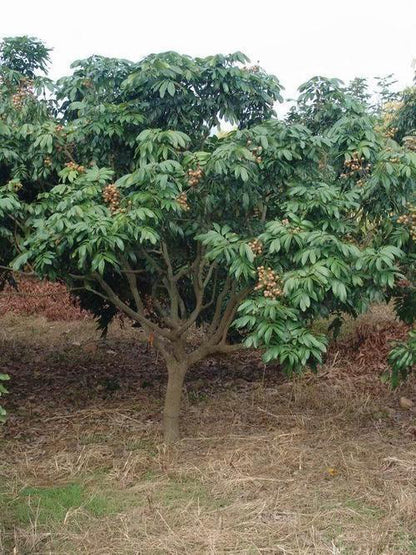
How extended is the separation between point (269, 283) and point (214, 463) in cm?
178

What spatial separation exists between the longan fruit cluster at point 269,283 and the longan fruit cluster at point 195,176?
0.80 metres

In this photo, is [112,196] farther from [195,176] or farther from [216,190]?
[216,190]

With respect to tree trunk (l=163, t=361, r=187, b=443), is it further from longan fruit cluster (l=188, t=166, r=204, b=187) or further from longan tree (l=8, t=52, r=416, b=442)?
longan fruit cluster (l=188, t=166, r=204, b=187)

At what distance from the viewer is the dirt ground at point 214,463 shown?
425 centimetres

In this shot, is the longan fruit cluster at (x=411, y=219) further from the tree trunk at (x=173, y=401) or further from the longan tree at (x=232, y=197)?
the tree trunk at (x=173, y=401)

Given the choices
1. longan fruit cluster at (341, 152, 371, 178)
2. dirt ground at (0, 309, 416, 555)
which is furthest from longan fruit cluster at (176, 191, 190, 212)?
dirt ground at (0, 309, 416, 555)

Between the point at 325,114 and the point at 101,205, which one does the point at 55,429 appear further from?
the point at 325,114

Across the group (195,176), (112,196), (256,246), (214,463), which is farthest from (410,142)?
(214,463)

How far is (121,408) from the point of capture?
730 cm

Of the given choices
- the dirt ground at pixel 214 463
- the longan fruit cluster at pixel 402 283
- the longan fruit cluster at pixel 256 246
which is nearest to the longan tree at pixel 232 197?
the longan fruit cluster at pixel 256 246

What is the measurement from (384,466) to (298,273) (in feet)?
6.63

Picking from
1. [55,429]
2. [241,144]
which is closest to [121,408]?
[55,429]

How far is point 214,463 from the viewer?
5406mm

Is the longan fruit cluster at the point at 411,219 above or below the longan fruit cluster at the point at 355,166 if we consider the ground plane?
below
